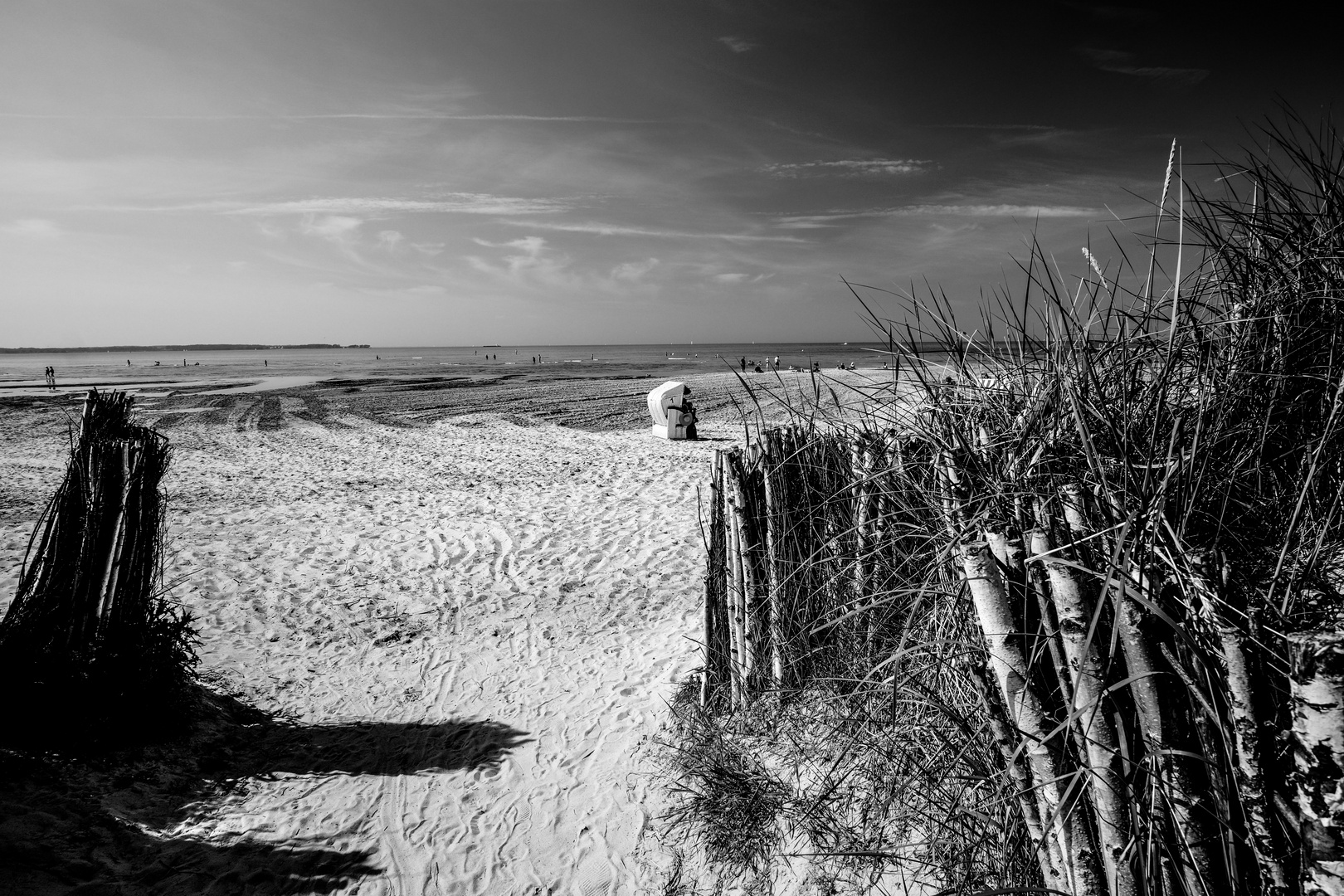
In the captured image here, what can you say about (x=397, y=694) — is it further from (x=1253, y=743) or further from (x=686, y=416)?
(x=686, y=416)

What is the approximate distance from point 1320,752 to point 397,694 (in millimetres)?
4690

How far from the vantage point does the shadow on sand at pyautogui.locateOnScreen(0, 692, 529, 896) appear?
269 cm

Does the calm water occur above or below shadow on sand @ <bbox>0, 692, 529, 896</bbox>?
above

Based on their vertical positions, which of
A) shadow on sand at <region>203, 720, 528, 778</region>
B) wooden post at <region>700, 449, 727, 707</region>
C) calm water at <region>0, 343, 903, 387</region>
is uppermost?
calm water at <region>0, 343, 903, 387</region>

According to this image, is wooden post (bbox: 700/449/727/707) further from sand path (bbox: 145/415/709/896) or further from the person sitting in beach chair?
the person sitting in beach chair

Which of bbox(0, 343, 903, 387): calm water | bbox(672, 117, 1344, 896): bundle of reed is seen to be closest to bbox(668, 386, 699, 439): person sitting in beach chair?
bbox(0, 343, 903, 387): calm water

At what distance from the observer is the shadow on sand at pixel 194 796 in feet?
8.83

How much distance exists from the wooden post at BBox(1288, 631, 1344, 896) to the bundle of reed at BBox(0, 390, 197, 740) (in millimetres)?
4786

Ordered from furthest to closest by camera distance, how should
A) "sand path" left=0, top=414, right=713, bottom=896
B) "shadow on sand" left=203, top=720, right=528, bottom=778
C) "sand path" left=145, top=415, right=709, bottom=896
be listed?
"shadow on sand" left=203, top=720, right=528, bottom=778
"sand path" left=145, top=415, right=709, bottom=896
"sand path" left=0, top=414, right=713, bottom=896

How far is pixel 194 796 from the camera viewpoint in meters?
3.36

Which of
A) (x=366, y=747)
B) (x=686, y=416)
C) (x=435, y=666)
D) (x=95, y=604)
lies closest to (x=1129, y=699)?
(x=366, y=747)

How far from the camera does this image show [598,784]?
138 inches

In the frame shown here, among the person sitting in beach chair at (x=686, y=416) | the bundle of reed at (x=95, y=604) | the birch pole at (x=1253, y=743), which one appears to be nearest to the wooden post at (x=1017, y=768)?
the birch pole at (x=1253, y=743)

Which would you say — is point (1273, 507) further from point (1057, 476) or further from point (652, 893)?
point (652, 893)
